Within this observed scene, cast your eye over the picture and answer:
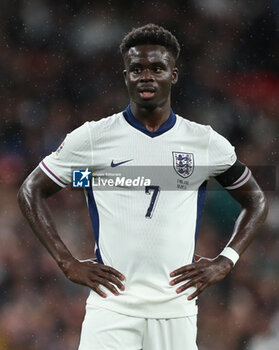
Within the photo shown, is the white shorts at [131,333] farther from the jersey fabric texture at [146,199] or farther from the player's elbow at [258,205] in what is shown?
the player's elbow at [258,205]

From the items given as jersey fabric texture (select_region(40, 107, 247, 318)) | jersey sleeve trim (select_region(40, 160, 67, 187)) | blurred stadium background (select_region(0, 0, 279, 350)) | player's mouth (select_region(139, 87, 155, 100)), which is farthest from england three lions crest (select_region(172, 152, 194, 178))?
blurred stadium background (select_region(0, 0, 279, 350))

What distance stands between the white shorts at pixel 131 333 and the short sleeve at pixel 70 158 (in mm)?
567

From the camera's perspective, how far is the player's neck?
2791mm

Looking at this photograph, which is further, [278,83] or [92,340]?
[278,83]

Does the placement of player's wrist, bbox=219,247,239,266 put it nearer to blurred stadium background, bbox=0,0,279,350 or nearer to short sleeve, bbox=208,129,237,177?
short sleeve, bbox=208,129,237,177

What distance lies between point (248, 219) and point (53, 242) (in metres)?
0.89

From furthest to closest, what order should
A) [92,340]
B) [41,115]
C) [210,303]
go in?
[41,115], [210,303], [92,340]

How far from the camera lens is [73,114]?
5.42 m

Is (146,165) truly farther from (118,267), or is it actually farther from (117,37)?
(117,37)

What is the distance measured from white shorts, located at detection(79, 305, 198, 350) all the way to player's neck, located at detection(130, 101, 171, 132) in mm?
799

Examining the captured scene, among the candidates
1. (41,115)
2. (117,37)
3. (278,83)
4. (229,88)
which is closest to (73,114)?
(41,115)

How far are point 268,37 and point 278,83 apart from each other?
44cm

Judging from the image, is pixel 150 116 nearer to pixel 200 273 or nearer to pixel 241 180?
pixel 241 180

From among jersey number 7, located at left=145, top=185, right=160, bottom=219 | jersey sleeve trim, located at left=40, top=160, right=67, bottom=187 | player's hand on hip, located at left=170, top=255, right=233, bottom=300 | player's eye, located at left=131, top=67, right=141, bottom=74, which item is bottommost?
player's hand on hip, located at left=170, top=255, right=233, bottom=300
